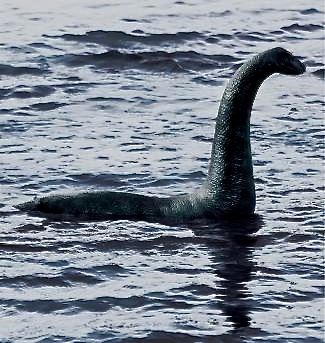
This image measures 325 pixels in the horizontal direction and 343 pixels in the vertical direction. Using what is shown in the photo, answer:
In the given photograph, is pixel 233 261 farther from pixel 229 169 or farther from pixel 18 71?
pixel 18 71

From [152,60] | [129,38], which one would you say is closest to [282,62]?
[152,60]

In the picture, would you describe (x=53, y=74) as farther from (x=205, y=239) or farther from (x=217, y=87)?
(x=205, y=239)

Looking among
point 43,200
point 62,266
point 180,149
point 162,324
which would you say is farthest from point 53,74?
point 162,324

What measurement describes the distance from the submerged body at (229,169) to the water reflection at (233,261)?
183 mm

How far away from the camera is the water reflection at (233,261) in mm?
10438

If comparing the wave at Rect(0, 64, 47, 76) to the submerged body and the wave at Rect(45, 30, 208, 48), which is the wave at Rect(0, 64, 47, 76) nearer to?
the wave at Rect(45, 30, 208, 48)

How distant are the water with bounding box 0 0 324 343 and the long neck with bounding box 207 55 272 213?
10.1 inches

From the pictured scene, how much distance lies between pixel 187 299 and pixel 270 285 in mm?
694

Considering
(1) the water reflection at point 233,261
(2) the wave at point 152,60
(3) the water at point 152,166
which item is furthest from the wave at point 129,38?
(1) the water reflection at point 233,261

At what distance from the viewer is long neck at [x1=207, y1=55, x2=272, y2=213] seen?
12250 millimetres

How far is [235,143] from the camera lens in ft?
40.2

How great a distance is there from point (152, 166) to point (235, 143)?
1.72m

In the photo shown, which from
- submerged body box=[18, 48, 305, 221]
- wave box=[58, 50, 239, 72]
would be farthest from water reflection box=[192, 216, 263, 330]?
wave box=[58, 50, 239, 72]

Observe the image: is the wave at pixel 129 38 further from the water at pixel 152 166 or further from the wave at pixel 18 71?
the wave at pixel 18 71
